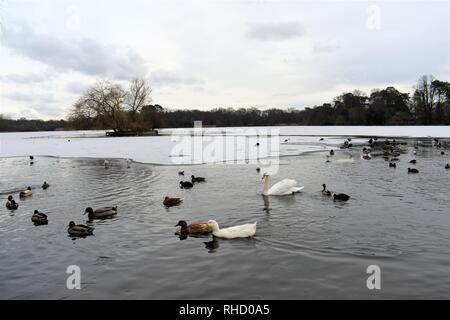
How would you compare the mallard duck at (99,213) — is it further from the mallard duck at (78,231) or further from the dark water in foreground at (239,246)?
the mallard duck at (78,231)

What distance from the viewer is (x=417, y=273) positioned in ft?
21.4

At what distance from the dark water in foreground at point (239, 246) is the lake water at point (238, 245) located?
0.08 feet

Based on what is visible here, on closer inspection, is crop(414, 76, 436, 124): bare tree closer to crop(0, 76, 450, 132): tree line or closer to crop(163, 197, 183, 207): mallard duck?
crop(0, 76, 450, 132): tree line

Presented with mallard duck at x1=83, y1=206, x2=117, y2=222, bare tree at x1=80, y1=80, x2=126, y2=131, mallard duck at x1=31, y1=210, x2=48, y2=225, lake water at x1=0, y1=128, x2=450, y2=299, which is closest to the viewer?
lake water at x1=0, y1=128, x2=450, y2=299

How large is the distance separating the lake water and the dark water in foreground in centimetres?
2

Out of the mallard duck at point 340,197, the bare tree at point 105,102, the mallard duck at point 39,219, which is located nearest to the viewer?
the mallard duck at point 39,219

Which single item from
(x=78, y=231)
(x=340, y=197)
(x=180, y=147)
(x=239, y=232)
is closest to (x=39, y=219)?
(x=78, y=231)

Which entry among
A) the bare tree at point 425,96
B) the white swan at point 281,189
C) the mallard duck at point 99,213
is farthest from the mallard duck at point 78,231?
the bare tree at point 425,96

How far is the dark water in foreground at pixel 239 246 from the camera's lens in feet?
20.3

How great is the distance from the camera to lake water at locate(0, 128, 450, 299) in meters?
6.19

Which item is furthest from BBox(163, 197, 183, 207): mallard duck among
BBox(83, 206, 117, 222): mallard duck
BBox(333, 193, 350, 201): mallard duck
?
BBox(333, 193, 350, 201): mallard duck
